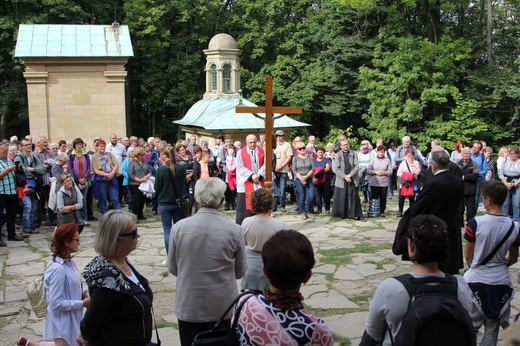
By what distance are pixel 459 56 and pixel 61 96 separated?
17646 millimetres

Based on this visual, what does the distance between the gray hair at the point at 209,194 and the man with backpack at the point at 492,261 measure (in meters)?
2.21

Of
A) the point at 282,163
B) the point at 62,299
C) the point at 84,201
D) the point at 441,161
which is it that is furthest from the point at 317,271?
the point at 84,201

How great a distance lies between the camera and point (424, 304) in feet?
9.09

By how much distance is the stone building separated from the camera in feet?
60.8

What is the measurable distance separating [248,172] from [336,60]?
20320 millimetres

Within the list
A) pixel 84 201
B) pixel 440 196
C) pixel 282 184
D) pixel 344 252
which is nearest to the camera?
pixel 440 196

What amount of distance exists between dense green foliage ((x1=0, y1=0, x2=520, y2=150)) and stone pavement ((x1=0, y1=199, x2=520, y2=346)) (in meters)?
14.8

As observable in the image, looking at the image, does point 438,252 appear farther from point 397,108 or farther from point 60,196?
point 397,108

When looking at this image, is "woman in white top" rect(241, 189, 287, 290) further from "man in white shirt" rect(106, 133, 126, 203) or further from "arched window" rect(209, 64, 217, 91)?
"arched window" rect(209, 64, 217, 91)

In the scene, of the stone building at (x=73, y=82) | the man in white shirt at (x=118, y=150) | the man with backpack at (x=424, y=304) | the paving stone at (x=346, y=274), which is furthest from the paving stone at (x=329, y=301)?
the stone building at (x=73, y=82)

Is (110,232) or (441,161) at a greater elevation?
(441,161)

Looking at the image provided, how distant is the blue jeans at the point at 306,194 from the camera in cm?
1285

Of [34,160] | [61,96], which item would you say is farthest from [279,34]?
[34,160]

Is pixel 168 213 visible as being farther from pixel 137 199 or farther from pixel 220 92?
pixel 220 92
